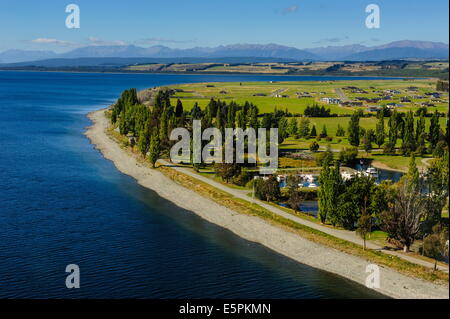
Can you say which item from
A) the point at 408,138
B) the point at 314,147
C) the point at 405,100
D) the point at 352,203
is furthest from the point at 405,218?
the point at 405,100

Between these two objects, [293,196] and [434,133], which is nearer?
[293,196]

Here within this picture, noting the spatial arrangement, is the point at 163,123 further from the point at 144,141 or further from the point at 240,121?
the point at 240,121

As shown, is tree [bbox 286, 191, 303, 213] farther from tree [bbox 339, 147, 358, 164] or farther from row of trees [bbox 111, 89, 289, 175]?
tree [bbox 339, 147, 358, 164]

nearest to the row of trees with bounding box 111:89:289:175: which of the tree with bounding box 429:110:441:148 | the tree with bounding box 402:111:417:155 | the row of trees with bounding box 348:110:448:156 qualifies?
the row of trees with bounding box 348:110:448:156

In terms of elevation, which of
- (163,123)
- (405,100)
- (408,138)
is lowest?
(408,138)
